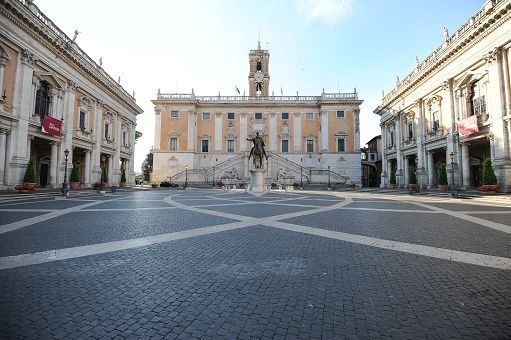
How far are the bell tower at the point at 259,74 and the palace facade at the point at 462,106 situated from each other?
1046 inches

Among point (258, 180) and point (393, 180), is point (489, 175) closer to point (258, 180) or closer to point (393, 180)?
point (393, 180)

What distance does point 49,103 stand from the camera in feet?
73.5

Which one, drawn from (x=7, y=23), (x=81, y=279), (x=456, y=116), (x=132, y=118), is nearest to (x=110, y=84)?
(x=132, y=118)

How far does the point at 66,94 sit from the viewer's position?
941 inches

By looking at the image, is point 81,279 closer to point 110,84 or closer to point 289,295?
point 289,295

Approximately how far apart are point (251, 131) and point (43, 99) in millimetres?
32236

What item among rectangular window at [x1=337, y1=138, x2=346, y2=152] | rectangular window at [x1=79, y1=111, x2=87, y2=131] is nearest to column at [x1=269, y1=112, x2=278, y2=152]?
rectangular window at [x1=337, y1=138, x2=346, y2=152]

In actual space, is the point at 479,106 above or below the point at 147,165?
above

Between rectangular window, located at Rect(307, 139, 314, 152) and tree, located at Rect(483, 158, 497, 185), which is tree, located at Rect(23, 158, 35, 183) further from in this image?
rectangular window, located at Rect(307, 139, 314, 152)

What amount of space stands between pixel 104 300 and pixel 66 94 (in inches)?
1110

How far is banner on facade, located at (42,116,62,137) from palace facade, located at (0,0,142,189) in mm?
85

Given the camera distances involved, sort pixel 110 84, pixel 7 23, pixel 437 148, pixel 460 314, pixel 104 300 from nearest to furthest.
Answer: pixel 460 314 → pixel 104 300 → pixel 7 23 → pixel 437 148 → pixel 110 84

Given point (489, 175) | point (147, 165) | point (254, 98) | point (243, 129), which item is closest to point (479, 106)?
point (489, 175)

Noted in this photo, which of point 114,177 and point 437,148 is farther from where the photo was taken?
point 114,177
